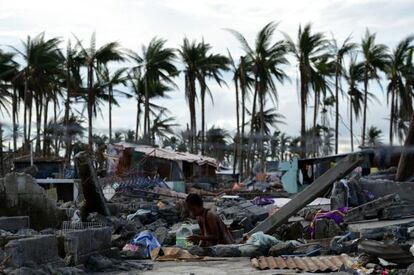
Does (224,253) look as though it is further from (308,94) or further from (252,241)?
(308,94)

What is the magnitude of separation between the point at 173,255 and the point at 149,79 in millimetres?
26798

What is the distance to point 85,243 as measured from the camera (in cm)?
898

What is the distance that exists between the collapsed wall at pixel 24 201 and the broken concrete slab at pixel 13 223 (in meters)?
1.40

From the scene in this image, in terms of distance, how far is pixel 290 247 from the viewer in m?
9.52

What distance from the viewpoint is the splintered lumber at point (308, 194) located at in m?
11.5

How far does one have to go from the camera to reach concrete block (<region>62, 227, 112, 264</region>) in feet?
27.9

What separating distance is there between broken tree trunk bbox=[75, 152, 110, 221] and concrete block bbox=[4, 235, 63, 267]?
5053 millimetres

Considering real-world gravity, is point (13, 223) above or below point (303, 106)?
below

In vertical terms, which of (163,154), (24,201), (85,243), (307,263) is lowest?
(307,263)

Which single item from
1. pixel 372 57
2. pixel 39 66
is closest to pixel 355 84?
pixel 372 57

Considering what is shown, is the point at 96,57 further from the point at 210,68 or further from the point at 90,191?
the point at 90,191

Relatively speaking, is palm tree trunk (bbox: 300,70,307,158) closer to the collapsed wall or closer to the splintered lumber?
the splintered lumber

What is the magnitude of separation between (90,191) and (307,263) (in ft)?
20.6

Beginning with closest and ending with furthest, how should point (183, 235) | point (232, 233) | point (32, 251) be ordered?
1. point (32, 251)
2. point (183, 235)
3. point (232, 233)
